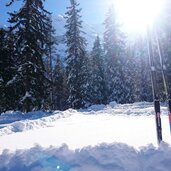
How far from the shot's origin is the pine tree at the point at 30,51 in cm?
2484

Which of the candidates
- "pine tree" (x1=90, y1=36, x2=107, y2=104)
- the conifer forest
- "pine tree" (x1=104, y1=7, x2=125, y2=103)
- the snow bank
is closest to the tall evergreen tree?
the conifer forest

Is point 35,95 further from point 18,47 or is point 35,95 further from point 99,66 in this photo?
point 99,66

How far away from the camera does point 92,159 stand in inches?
206

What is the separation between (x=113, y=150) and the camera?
541 centimetres

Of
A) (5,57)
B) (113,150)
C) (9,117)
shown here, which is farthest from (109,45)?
(113,150)

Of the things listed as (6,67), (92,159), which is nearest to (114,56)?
(6,67)

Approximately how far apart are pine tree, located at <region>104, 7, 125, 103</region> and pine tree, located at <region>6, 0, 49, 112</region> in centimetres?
2073

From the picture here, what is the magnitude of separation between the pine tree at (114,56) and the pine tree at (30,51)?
68.0ft

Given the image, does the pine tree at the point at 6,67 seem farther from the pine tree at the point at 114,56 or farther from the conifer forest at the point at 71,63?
the pine tree at the point at 114,56

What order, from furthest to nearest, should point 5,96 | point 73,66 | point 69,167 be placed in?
point 73,66, point 5,96, point 69,167

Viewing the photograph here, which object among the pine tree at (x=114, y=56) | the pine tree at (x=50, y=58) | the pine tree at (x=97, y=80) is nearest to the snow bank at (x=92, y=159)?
the pine tree at (x=50, y=58)

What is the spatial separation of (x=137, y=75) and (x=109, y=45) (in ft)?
51.2

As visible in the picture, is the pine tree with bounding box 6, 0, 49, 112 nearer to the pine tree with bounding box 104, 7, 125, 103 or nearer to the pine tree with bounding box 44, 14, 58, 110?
the pine tree with bounding box 44, 14, 58, 110

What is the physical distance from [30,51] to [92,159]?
21.3 metres
